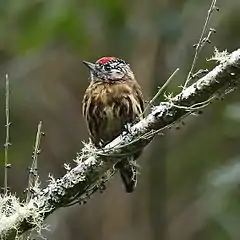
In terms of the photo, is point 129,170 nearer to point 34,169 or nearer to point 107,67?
point 34,169

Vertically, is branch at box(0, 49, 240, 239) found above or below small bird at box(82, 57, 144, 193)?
below

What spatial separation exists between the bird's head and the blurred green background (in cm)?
38

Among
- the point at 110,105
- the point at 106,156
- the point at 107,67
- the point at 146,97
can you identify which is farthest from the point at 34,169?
the point at 146,97

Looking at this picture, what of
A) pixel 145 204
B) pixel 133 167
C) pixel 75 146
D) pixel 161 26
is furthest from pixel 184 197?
pixel 133 167

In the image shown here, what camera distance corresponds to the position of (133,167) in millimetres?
2393

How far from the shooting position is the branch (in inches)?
80.8

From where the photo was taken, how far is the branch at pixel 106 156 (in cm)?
205

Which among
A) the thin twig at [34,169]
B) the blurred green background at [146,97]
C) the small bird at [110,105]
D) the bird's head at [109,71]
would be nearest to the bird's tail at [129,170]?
the small bird at [110,105]

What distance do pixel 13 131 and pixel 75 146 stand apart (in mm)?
543

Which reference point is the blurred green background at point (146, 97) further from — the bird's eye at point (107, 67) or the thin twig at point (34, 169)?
the thin twig at point (34, 169)

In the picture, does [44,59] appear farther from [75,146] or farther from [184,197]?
[184,197]

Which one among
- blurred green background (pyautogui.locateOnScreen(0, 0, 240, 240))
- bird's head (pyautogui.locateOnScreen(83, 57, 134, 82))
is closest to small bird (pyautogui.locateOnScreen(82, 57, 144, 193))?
bird's head (pyautogui.locateOnScreen(83, 57, 134, 82))

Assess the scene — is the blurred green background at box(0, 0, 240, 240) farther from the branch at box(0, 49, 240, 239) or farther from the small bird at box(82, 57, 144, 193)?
the branch at box(0, 49, 240, 239)

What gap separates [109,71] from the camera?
3.04m
